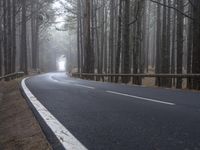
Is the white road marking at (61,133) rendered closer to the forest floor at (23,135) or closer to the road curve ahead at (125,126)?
the road curve ahead at (125,126)

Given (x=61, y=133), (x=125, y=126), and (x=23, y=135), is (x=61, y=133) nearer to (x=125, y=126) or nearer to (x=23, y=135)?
(x=23, y=135)

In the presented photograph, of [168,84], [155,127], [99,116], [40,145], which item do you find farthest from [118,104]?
[168,84]

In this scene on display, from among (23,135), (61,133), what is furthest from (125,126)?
(23,135)

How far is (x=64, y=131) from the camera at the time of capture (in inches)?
236

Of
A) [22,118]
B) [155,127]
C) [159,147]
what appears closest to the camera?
[159,147]

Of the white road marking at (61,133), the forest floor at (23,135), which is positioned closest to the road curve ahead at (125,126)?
the white road marking at (61,133)

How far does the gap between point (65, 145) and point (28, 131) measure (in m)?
1.73

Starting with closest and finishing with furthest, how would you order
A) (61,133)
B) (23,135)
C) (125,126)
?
(61,133) < (23,135) < (125,126)

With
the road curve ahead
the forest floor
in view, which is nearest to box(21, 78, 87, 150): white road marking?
the road curve ahead

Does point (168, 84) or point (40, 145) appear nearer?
point (40, 145)

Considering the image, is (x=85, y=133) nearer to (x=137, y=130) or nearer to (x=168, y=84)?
(x=137, y=130)

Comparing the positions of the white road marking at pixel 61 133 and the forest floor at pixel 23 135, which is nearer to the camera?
the white road marking at pixel 61 133

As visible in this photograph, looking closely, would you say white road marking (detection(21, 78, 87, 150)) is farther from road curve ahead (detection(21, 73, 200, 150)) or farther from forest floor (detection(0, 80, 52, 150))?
forest floor (detection(0, 80, 52, 150))

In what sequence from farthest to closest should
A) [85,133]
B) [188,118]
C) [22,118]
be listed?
[22,118] < [188,118] < [85,133]
